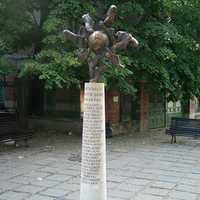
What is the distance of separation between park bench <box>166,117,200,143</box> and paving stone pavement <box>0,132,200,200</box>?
38cm

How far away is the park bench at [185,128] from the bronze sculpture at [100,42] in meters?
9.33

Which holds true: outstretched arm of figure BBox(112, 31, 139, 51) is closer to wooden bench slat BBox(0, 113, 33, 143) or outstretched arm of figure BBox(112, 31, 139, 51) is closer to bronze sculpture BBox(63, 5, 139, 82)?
bronze sculpture BBox(63, 5, 139, 82)

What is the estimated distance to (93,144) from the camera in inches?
222

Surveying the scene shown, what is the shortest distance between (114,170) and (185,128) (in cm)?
554

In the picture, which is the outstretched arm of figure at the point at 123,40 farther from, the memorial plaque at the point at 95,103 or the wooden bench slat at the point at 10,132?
the wooden bench slat at the point at 10,132

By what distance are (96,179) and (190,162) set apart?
5.93 metres

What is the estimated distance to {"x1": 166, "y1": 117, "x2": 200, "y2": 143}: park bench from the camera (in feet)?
47.8

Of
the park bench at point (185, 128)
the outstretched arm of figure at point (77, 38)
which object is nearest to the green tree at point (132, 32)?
the park bench at point (185, 128)

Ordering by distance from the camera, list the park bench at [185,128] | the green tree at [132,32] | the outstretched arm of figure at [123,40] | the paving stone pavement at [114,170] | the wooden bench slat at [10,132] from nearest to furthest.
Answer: the outstretched arm of figure at [123,40] → the paving stone pavement at [114,170] → the green tree at [132,32] → the wooden bench slat at [10,132] → the park bench at [185,128]

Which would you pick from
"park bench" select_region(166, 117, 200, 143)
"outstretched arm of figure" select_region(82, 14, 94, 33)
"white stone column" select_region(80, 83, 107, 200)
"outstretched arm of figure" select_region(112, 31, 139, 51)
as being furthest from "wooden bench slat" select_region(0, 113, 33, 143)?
"outstretched arm of figure" select_region(112, 31, 139, 51)

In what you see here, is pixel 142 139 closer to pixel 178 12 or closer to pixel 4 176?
pixel 178 12

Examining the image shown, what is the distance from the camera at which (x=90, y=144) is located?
564 cm

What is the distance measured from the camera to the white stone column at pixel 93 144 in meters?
5.64

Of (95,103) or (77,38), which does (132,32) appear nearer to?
(77,38)
